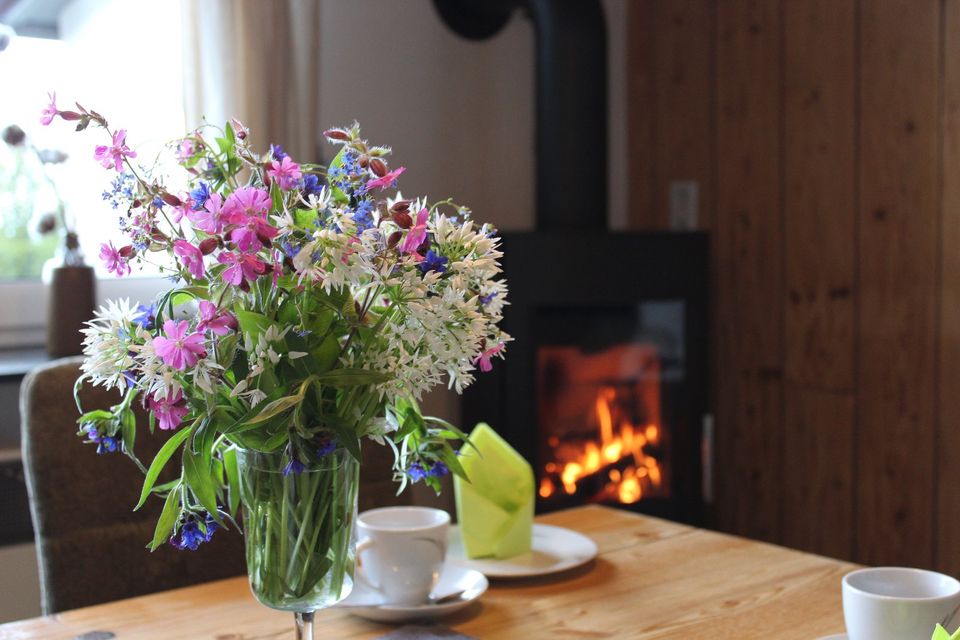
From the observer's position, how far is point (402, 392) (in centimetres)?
94

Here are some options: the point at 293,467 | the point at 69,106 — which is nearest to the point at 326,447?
the point at 293,467

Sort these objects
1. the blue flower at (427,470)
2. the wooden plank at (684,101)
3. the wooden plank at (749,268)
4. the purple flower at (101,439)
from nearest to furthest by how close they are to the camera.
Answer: the purple flower at (101,439) < the blue flower at (427,470) < the wooden plank at (749,268) < the wooden plank at (684,101)

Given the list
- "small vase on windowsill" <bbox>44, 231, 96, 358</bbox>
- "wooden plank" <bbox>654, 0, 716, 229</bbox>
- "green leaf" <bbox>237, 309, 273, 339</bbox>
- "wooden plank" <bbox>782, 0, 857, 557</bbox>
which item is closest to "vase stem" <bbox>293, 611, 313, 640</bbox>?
"green leaf" <bbox>237, 309, 273, 339</bbox>

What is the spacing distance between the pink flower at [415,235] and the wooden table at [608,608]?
0.43 meters

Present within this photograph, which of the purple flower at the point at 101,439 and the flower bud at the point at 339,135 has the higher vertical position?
the flower bud at the point at 339,135

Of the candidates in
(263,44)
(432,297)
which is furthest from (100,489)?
(263,44)

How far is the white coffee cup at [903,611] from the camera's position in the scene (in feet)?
2.97

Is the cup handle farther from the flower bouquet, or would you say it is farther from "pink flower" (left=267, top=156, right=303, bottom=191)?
"pink flower" (left=267, top=156, right=303, bottom=191)

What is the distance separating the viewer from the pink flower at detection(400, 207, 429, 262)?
2.86ft

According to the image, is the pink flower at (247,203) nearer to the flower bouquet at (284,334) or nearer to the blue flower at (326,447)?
the flower bouquet at (284,334)

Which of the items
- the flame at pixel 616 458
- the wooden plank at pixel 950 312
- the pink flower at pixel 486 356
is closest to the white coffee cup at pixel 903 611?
the pink flower at pixel 486 356

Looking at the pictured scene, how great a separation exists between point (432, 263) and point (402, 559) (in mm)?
390

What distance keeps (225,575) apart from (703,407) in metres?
1.65

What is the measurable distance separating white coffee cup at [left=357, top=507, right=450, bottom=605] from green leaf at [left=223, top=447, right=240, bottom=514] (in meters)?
0.23
